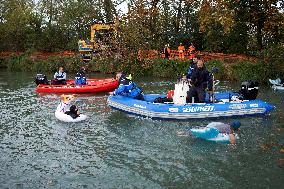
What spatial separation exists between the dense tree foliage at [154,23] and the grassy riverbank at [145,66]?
1281mm

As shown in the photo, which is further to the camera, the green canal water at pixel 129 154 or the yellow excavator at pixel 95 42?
the yellow excavator at pixel 95 42

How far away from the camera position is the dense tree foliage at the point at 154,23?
28875mm

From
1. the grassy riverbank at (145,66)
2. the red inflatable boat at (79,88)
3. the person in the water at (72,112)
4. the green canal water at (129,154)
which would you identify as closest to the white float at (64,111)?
the person in the water at (72,112)

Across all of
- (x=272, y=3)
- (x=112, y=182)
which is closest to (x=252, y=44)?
(x=272, y=3)

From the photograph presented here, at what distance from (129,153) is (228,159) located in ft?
8.74

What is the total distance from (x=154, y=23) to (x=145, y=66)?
21.1ft

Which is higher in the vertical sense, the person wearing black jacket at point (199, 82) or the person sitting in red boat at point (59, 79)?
the person wearing black jacket at point (199, 82)

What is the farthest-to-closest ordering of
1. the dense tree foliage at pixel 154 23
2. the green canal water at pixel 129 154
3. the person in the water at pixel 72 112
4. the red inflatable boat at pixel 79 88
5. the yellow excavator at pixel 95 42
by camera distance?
the yellow excavator at pixel 95 42 → the dense tree foliage at pixel 154 23 → the red inflatable boat at pixel 79 88 → the person in the water at pixel 72 112 → the green canal water at pixel 129 154

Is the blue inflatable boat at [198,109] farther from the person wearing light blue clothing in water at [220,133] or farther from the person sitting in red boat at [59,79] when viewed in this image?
the person sitting in red boat at [59,79]

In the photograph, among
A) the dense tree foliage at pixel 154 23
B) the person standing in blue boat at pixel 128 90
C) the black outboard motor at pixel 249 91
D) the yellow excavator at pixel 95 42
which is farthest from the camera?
the yellow excavator at pixel 95 42

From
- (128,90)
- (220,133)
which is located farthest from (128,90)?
(220,133)

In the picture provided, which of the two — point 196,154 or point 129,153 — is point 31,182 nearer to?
point 129,153

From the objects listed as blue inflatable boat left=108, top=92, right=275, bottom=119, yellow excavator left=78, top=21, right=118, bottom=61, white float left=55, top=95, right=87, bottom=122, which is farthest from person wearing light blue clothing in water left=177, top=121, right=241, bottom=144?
yellow excavator left=78, top=21, right=118, bottom=61

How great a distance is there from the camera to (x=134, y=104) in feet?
53.3
